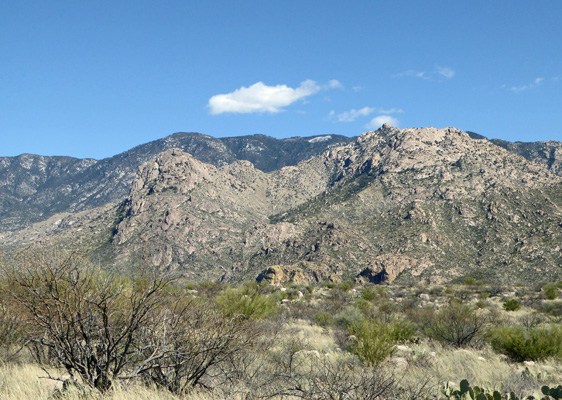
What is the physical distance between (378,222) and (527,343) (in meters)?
62.4

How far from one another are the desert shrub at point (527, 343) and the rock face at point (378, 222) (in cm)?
3764

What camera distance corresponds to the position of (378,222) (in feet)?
235

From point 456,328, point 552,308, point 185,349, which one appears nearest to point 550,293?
point 552,308

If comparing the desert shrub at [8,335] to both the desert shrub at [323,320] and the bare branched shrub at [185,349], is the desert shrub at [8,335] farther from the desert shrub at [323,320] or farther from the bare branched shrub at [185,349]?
the desert shrub at [323,320]

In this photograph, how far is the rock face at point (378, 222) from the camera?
5675 centimetres

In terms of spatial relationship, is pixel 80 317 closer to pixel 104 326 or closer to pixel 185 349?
pixel 104 326

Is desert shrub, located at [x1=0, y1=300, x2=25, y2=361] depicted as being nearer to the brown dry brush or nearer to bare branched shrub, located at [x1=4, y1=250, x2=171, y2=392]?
the brown dry brush

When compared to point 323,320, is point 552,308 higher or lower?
lower

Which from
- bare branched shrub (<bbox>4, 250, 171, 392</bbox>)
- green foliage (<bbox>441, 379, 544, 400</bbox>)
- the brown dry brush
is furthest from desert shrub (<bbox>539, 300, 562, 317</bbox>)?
bare branched shrub (<bbox>4, 250, 171, 392</bbox>)

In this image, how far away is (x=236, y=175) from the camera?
13088 cm

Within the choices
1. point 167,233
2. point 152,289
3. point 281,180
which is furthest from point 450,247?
point 281,180

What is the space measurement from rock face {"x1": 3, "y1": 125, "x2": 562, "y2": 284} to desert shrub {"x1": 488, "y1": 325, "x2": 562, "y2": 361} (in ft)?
124

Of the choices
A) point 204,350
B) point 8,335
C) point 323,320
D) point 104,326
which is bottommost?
point 323,320

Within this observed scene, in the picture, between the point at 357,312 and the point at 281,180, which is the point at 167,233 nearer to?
the point at 281,180
